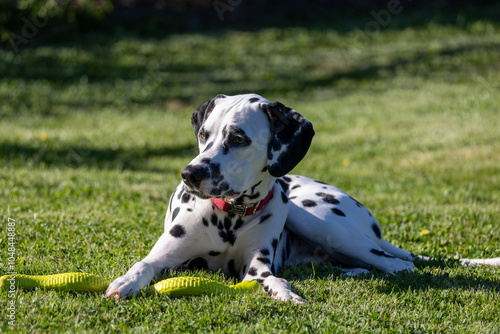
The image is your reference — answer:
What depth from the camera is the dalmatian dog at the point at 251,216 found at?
415 cm

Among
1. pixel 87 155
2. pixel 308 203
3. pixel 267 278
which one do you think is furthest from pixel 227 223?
pixel 87 155

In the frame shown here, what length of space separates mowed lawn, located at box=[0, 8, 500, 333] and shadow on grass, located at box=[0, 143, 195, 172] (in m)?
0.05

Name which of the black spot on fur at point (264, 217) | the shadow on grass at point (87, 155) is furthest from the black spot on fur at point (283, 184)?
the shadow on grass at point (87, 155)

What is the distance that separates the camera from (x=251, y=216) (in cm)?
Answer: 465

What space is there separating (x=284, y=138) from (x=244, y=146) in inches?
13.2

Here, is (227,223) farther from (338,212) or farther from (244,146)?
(338,212)

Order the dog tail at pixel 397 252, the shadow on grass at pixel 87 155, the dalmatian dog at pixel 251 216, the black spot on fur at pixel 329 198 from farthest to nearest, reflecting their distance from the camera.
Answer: the shadow on grass at pixel 87 155
the dog tail at pixel 397 252
the black spot on fur at pixel 329 198
the dalmatian dog at pixel 251 216

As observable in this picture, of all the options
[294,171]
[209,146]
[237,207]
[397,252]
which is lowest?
[294,171]

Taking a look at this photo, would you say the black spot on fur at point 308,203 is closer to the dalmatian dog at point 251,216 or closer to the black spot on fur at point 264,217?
the dalmatian dog at point 251,216

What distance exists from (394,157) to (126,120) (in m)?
6.42

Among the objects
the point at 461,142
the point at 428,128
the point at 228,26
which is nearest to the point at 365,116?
the point at 428,128

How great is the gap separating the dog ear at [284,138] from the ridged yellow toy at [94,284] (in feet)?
3.01

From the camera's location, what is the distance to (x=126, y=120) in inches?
557

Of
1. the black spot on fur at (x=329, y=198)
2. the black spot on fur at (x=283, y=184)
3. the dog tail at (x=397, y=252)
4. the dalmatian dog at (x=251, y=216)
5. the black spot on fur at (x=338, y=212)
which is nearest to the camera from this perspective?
the dalmatian dog at (x=251, y=216)
